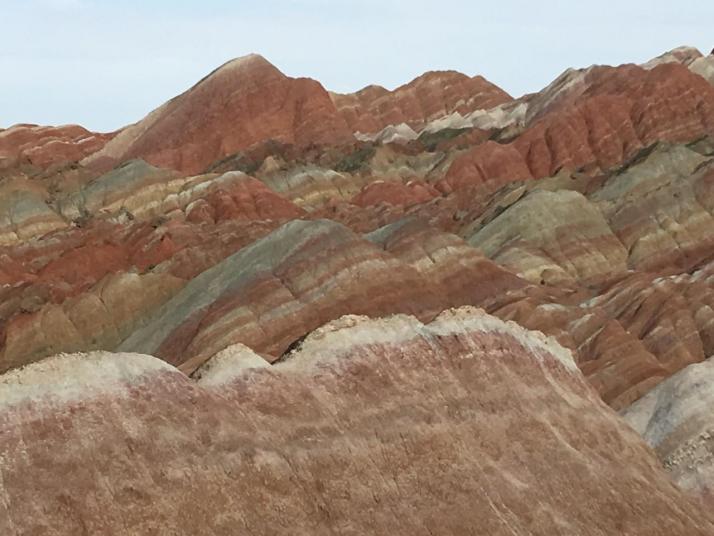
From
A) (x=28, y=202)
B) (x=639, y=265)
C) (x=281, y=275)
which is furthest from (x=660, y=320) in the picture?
(x=28, y=202)

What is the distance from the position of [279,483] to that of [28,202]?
360 ft

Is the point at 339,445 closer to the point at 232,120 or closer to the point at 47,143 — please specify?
the point at 232,120

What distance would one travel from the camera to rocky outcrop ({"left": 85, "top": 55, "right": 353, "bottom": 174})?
179 meters

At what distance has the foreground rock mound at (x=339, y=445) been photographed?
2893 centimetres

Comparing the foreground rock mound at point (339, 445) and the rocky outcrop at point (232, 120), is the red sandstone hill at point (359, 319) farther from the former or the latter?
the rocky outcrop at point (232, 120)

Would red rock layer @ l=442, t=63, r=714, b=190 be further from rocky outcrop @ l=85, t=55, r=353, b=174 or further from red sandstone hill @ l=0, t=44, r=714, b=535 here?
rocky outcrop @ l=85, t=55, r=353, b=174

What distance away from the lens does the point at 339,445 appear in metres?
33.3

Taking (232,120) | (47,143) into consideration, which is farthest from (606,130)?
(47,143)

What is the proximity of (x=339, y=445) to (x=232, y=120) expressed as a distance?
152945mm

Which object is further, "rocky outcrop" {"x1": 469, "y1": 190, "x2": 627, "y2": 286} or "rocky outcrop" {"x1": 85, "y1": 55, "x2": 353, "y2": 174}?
"rocky outcrop" {"x1": 85, "y1": 55, "x2": 353, "y2": 174}

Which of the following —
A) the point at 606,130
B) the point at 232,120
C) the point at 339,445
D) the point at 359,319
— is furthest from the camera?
the point at 232,120

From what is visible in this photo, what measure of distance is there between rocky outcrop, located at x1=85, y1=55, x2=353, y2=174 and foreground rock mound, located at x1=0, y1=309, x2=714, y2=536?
456 feet

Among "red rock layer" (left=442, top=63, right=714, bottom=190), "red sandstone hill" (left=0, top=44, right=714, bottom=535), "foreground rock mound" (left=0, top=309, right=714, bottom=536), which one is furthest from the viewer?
"red rock layer" (left=442, top=63, right=714, bottom=190)

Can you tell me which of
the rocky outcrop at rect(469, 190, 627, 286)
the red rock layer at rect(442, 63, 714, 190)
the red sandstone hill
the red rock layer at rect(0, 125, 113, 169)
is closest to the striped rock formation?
the red sandstone hill
